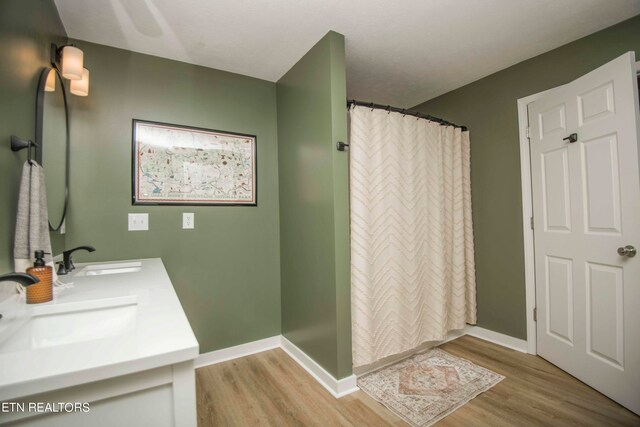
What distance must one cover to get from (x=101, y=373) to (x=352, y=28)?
2146 mm

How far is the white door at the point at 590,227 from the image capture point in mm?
1641

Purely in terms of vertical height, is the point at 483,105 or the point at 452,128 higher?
the point at 483,105

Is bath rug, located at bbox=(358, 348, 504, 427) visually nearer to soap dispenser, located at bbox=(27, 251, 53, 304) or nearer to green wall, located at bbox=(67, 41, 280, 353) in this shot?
green wall, located at bbox=(67, 41, 280, 353)

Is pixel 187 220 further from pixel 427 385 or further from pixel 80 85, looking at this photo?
pixel 427 385

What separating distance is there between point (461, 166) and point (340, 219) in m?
1.48

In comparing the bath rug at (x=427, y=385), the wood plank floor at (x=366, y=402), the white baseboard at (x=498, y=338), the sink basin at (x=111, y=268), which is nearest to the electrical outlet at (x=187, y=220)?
the sink basin at (x=111, y=268)

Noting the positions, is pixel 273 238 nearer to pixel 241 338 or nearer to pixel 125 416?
pixel 241 338

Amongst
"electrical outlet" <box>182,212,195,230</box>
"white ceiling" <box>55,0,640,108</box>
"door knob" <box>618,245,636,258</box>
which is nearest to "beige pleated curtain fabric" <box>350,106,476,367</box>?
"white ceiling" <box>55,0,640,108</box>

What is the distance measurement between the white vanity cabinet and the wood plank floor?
1157 mm

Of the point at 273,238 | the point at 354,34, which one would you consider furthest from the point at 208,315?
the point at 354,34

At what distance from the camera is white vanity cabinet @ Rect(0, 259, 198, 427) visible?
55cm

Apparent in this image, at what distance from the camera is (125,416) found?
63 cm

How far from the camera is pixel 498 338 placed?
2525 millimetres

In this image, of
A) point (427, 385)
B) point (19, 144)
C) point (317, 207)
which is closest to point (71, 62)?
point (19, 144)
